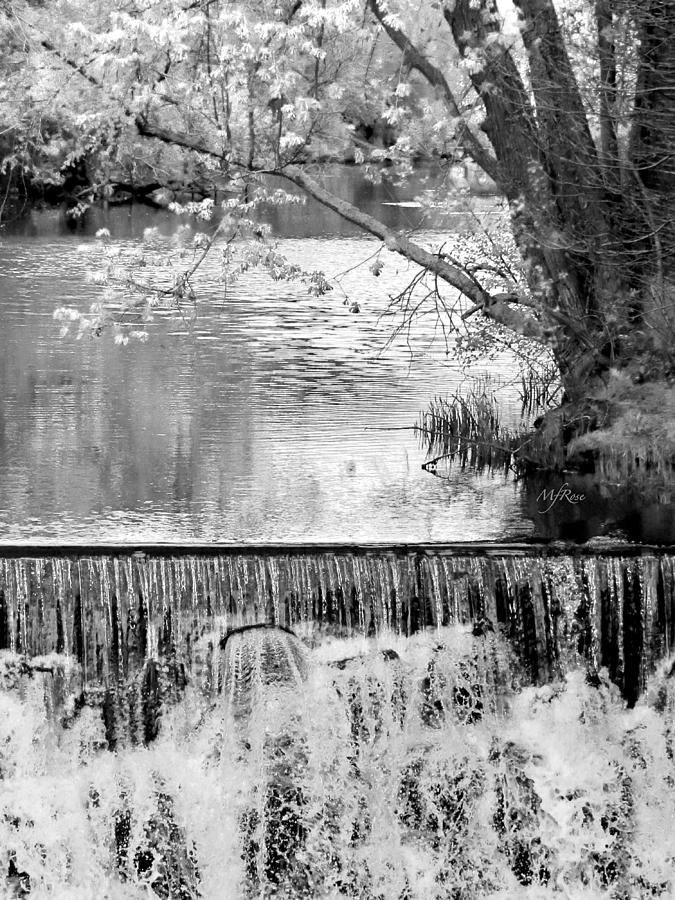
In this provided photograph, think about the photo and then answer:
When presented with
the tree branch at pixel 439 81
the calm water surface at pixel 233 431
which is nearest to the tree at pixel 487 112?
the tree branch at pixel 439 81

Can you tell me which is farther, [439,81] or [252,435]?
[252,435]

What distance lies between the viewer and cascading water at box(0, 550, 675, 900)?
767cm

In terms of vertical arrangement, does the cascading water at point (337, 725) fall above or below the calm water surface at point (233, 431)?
below

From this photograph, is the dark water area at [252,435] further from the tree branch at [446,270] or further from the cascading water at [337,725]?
the cascading water at [337,725]

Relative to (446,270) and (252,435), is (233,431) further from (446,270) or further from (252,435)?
(446,270)

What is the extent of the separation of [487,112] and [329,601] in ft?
14.9

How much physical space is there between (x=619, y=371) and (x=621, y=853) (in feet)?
12.6

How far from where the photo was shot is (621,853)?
7945 millimetres

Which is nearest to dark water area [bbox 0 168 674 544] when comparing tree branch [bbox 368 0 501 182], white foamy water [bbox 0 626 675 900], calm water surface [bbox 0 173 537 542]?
calm water surface [bbox 0 173 537 542]

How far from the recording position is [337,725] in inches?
311

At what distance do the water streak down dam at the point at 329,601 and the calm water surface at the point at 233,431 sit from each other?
2.44 ft

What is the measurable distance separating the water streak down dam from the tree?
8.31 ft

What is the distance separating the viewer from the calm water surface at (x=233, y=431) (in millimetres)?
8898

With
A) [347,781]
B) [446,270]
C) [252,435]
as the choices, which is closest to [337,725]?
[347,781]
